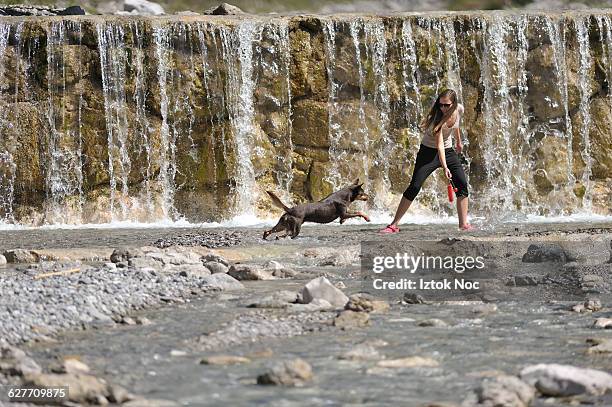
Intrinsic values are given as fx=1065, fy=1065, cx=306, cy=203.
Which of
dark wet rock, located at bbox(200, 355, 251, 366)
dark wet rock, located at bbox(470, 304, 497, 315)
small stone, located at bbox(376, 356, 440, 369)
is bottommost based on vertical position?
small stone, located at bbox(376, 356, 440, 369)

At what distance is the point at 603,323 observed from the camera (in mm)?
7996

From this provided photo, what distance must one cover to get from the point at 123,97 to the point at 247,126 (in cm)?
275

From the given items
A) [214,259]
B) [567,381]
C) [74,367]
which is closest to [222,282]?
[214,259]

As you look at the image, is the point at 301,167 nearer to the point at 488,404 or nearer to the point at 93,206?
the point at 93,206

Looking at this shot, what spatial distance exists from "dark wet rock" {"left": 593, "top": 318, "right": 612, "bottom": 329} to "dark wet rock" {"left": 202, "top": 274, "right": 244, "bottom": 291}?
364cm

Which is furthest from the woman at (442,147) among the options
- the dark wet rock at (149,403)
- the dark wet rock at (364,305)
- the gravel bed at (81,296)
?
the dark wet rock at (149,403)

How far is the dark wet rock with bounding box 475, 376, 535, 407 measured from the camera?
565 cm

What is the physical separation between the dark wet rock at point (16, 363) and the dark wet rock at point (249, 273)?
4.43m

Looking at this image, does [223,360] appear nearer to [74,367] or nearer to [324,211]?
[74,367]

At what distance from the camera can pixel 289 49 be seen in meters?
23.4

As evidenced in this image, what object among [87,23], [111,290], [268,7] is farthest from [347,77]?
[268,7]

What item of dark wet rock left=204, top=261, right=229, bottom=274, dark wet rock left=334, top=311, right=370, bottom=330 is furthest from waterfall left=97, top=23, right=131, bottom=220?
dark wet rock left=334, top=311, right=370, bottom=330

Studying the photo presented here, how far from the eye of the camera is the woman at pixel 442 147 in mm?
12942

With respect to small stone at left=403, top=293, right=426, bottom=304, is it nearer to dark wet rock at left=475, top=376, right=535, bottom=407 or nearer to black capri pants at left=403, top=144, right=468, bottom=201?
dark wet rock at left=475, top=376, right=535, bottom=407
